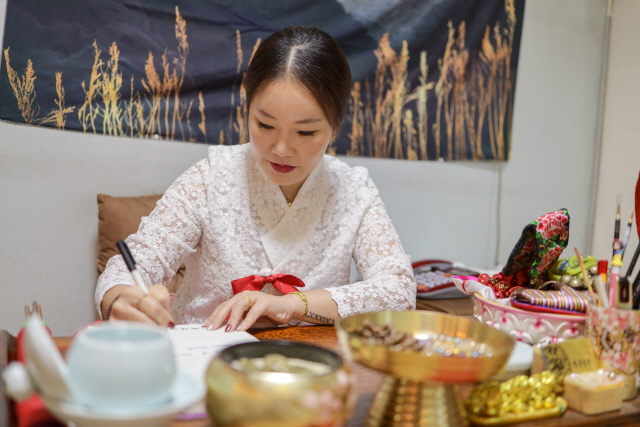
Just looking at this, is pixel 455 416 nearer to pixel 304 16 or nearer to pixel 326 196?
pixel 326 196

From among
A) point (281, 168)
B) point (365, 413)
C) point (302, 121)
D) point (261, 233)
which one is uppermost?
point (302, 121)

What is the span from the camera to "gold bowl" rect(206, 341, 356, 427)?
50 cm

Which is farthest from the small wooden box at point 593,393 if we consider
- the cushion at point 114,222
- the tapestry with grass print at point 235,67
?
the tapestry with grass print at point 235,67

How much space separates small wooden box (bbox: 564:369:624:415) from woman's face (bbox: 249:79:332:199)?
810mm

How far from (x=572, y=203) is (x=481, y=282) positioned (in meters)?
2.74

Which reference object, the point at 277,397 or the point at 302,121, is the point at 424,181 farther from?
the point at 277,397

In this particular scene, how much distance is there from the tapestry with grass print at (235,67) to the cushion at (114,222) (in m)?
0.30

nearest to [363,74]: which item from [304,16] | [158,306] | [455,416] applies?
[304,16]

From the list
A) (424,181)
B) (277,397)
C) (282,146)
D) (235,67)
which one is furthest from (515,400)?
(424,181)

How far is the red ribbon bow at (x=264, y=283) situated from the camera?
1292mm

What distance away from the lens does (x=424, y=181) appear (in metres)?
2.97

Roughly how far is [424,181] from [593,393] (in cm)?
229

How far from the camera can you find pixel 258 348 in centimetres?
64

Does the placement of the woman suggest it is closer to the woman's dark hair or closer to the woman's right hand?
the woman's dark hair
